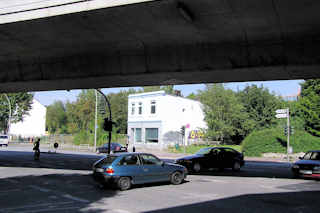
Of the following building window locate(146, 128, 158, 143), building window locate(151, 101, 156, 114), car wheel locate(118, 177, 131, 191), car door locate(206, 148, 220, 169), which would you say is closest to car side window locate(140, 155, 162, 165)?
car wheel locate(118, 177, 131, 191)

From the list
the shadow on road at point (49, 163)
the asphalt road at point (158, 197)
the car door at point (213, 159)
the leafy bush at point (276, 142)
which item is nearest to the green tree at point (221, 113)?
A: the leafy bush at point (276, 142)

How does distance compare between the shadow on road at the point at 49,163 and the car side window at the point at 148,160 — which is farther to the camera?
the shadow on road at the point at 49,163

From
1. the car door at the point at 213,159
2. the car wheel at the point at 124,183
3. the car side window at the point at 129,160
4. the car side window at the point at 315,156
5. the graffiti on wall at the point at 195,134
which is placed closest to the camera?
the car wheel at the point at 124,183

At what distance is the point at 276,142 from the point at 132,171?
1009 inches

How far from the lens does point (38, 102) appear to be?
90.6 m

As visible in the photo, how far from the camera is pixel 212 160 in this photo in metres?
19.8

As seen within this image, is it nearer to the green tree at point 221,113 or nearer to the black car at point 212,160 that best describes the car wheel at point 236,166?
the black car at point 212,160

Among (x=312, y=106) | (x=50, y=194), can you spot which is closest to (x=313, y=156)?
(x=50, y=194)

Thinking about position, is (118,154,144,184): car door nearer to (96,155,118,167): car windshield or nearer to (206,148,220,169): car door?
(96,155,118,167): car windshield

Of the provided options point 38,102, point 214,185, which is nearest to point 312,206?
point 214,185

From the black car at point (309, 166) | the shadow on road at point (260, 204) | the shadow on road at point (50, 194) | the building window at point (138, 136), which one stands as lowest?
the shadow on road at point (50, 194)

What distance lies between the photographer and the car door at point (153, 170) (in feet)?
42.2

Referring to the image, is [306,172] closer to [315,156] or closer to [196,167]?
[315,156]

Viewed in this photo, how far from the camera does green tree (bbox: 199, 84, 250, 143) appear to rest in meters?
51.7
